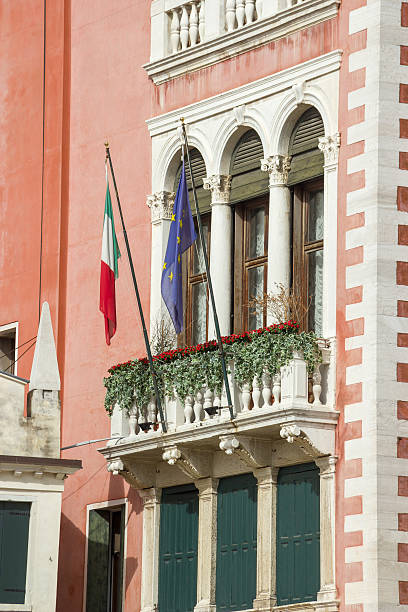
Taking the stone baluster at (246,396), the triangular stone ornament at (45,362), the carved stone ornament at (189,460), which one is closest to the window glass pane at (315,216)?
the stone baluster at (246,396)

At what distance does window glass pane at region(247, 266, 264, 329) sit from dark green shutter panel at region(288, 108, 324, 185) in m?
1.60

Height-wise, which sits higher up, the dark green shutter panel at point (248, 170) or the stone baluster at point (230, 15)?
the stone baluster at point (230, 15)

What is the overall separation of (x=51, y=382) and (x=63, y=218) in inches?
214

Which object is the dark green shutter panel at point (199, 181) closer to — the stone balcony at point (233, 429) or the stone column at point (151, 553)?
the stone balcony at point (233, 429)

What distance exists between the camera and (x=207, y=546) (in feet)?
92.6

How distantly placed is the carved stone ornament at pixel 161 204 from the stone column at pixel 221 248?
1.18 metres

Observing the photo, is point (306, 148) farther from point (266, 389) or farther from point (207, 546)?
point (207, 546)

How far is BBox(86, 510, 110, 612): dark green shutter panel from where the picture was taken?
30641 millimetres

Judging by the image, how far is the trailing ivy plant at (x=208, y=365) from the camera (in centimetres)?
2648

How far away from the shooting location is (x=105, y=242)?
29.0 metres

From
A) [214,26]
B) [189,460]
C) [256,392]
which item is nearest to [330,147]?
[214,26]

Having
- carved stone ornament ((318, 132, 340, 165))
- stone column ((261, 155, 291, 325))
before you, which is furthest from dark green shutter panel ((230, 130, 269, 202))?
carved stone ornament ((318, 132, 340, 165))

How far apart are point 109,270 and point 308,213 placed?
330 cm

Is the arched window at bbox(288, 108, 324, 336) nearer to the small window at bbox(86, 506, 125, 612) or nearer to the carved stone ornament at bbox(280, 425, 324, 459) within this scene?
the carved stone ornament at bbox(280, 425, 324, 459)
